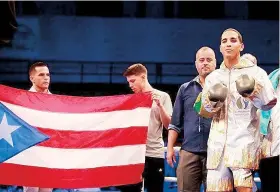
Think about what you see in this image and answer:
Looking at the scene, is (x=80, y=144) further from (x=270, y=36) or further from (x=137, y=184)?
(x=270, y=36)

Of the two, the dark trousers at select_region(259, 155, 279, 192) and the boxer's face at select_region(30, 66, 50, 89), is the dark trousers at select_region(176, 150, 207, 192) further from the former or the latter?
the boxer's face at select_region(30, 66, 50, 89)

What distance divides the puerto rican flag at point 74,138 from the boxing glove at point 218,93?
1266 millimetres

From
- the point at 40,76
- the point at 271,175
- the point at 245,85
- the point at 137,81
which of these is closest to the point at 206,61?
the point at 137,81

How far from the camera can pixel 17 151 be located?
456 cm

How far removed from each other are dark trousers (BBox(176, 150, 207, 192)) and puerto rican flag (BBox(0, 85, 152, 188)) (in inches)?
21.6

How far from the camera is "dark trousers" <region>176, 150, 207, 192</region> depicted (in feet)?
14.3

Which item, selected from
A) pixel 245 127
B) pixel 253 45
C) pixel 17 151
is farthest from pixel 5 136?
pixel 253 45

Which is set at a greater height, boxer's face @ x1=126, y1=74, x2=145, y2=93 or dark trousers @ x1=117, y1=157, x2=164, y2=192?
boxer's face @ x1=126, y1=74, x2=145, y2=93

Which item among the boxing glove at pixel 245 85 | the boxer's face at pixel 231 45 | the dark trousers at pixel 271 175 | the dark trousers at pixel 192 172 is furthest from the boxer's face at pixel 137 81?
the dark trousers at pixel 271 175

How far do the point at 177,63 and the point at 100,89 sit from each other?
1.88 meters

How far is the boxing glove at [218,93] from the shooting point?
3.66 metres

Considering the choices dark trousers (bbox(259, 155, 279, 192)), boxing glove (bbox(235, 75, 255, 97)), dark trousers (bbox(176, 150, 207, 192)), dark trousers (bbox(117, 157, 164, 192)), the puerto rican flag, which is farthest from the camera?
dark trousers (bbox(117, 157, 164, 192))

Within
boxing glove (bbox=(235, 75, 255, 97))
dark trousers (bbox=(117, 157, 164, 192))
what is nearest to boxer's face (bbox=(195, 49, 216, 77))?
boxing glove (bbox=(235, 75, 255, 97))

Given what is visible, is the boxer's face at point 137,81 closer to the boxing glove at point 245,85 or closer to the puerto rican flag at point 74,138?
the puerto rican flag at point 74,138
